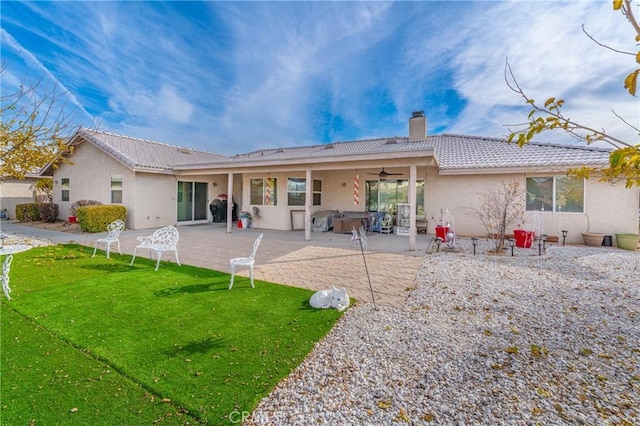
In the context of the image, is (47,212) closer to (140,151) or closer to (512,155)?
(140,151)

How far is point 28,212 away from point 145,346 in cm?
1911

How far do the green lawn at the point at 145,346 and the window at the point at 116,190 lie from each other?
29.9ft

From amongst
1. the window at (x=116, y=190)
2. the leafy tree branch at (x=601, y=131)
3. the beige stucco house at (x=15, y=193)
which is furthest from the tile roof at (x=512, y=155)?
the beige stucco house at (x=15, y=193)

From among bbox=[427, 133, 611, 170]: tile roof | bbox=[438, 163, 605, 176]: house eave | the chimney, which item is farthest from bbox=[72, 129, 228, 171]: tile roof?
bbox=[438, 163, 605, 176]: house eave

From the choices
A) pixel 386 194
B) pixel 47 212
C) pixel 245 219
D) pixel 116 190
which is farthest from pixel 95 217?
pixel 386 194

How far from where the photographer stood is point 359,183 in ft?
47.8

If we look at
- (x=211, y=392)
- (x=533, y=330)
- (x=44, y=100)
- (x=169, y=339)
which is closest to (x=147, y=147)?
(x=44, y=100)

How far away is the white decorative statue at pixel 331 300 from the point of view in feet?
14.2

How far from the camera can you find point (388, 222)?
12859mm

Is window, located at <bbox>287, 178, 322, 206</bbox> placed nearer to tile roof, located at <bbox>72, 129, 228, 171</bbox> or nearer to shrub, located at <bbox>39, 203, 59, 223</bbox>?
tile roof, located at <bbox>72, 129, 228, 171</bbox>

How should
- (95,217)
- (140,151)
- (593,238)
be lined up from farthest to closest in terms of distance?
(140,151) < (95,217) < (593,238)

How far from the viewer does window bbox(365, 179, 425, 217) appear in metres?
13.9

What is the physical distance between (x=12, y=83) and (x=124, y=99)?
32.2 ft

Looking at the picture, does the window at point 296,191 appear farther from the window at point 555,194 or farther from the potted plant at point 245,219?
the window at point 555,194
